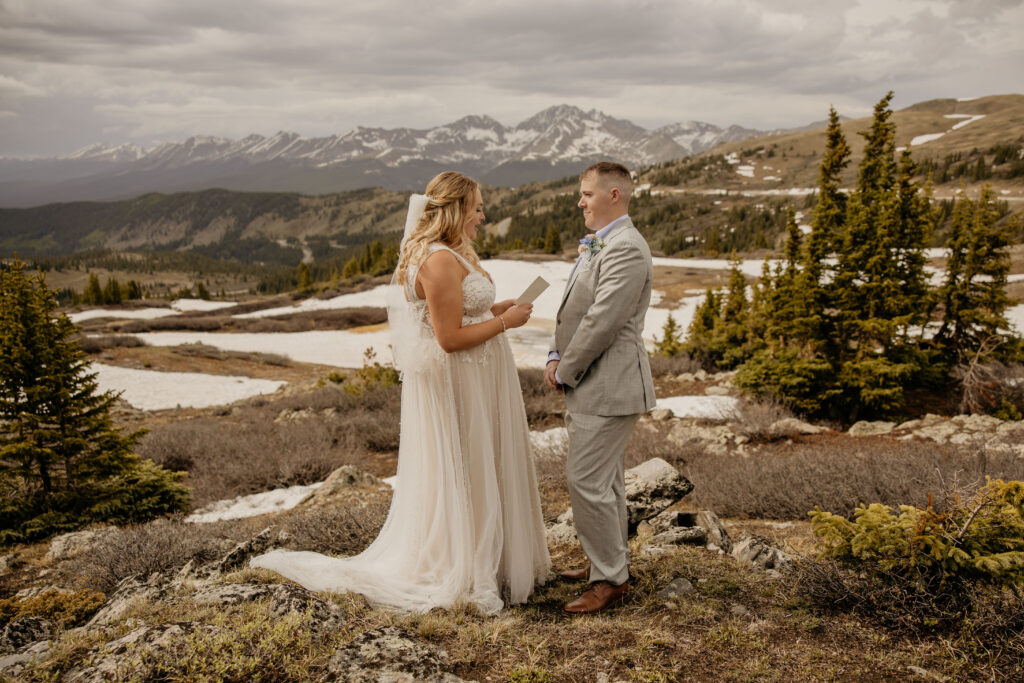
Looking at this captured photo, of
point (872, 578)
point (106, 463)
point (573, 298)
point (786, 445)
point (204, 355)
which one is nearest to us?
point (872, 578)

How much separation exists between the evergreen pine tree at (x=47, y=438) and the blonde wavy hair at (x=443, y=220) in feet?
15.9

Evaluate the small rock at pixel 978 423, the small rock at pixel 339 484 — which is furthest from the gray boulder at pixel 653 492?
the small rock at pixel 978 423

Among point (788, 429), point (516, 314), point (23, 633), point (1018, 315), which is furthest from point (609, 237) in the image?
point (1018, 315)

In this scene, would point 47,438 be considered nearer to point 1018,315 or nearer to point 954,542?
point 954,542

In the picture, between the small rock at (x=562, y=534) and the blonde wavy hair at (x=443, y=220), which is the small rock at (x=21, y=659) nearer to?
the blonde wavy hair at (x=443, y=220)

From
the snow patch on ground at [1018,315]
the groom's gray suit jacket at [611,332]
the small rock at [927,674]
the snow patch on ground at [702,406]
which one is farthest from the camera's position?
the snow patch on ground at [1018,315]

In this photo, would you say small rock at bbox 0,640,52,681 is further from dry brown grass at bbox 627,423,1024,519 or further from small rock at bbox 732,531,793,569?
dry brown grass at bbox 627,423,1024,519

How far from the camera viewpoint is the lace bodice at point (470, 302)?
359 cm

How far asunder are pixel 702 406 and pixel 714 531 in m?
7.90

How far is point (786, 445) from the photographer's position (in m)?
8.66

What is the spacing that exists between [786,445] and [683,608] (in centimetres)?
605

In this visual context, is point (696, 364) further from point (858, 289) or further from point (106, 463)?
point (106, 463)

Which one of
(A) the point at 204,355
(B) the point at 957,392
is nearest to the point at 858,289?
(B) the point at 957,392

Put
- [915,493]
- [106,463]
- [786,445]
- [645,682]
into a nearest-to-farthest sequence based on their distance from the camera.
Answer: [645,682], [915,493], [106,463], [786,445]
